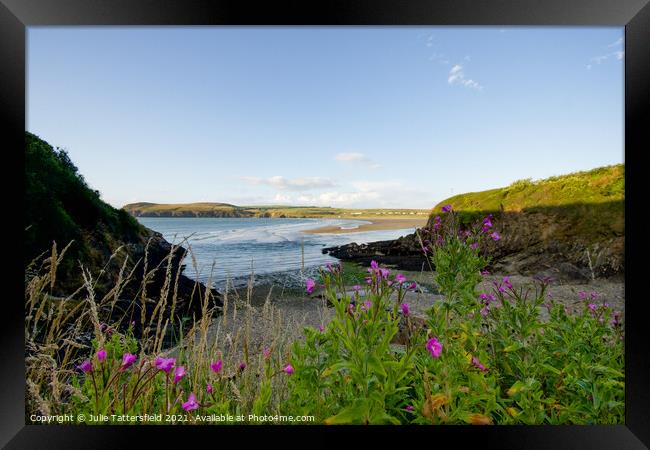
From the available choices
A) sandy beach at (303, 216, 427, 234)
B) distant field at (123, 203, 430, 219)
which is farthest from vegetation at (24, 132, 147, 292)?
sandy beach at (303, 216, 427, 234)

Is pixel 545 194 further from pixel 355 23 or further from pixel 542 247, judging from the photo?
pixel 355 23

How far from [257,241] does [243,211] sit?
23.4 inches

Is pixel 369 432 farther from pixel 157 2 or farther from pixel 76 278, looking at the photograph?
pixel 76 278

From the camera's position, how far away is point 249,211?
2363 mm

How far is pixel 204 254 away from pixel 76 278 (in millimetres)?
917

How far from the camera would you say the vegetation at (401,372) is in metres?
1.09

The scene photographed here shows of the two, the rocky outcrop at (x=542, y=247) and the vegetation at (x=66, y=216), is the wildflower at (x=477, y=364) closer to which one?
the rocky outcrop at (x=542, y=247)

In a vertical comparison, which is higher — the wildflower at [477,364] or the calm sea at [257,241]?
the calm sea at [257,241]

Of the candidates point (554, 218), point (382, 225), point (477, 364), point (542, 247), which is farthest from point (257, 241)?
point (554, 218)

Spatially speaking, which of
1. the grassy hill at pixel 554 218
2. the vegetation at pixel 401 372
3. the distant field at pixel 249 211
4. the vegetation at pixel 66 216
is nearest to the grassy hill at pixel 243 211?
the distant field at pixel 249 211

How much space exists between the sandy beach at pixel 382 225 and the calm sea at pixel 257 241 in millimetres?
40

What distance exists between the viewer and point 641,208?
1368mm

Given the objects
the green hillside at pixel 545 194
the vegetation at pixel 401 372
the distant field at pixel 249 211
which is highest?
the green hillside at pixel 545 194

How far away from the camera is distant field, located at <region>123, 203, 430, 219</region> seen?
86.1 inches
